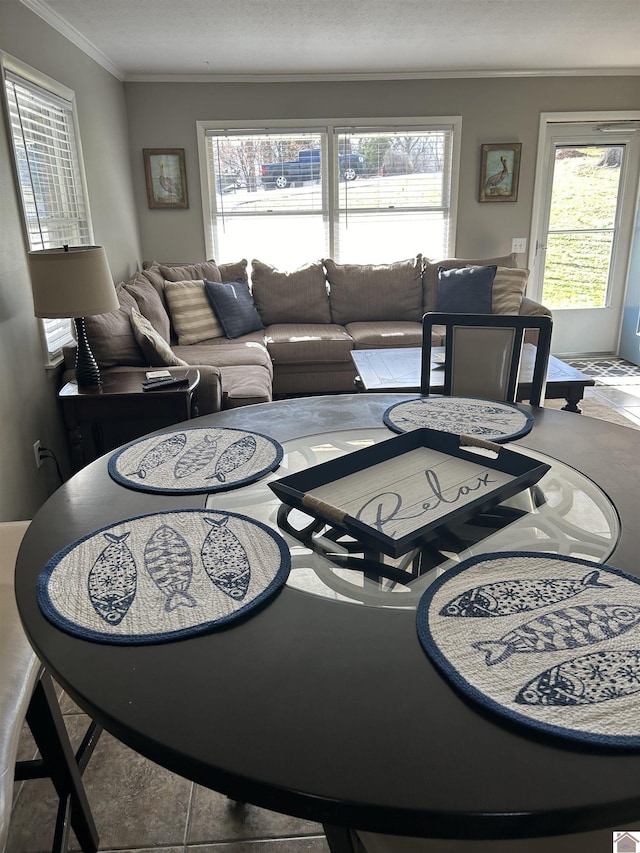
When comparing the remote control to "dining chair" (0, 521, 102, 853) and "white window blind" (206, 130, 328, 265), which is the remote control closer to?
"dining chair" (0, 521, 102, 853)

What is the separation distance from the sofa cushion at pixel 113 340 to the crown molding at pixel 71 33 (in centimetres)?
146

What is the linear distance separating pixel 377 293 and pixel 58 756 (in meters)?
4.06

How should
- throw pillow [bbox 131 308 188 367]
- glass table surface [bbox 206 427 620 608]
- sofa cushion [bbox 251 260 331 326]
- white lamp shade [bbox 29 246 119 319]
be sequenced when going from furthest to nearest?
1. sofa cushion [bbox 251 260 331 326]
2. throw pillow [bbox 131 308 188 367]
3. white lamp shade [bbox 29 246 119 319]
4. glass table surface [bbox 206 427 620 608]

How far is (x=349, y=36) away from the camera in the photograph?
3.77 m

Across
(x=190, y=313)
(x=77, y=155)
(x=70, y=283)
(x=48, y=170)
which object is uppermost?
(x=77, y=155)

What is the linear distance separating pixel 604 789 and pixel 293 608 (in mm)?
439

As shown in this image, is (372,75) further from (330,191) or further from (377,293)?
(377,293)

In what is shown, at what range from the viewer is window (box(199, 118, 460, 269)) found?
16.3ft

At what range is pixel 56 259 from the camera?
97.2 inches

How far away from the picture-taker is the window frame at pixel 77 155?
261 centimetres

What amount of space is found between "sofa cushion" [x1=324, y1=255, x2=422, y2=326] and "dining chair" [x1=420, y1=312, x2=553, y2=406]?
2746 mm

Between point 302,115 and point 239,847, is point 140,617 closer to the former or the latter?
point 239,847

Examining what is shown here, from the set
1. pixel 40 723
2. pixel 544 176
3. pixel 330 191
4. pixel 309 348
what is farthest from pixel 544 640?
pixel 544 176

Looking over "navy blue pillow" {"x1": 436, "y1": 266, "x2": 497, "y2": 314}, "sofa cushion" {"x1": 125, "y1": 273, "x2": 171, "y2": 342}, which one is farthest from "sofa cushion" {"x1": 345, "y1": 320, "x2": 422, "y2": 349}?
"sofa cushion" {"x1": 125, "y1": 273, "x2": 171, "y2": 342}
